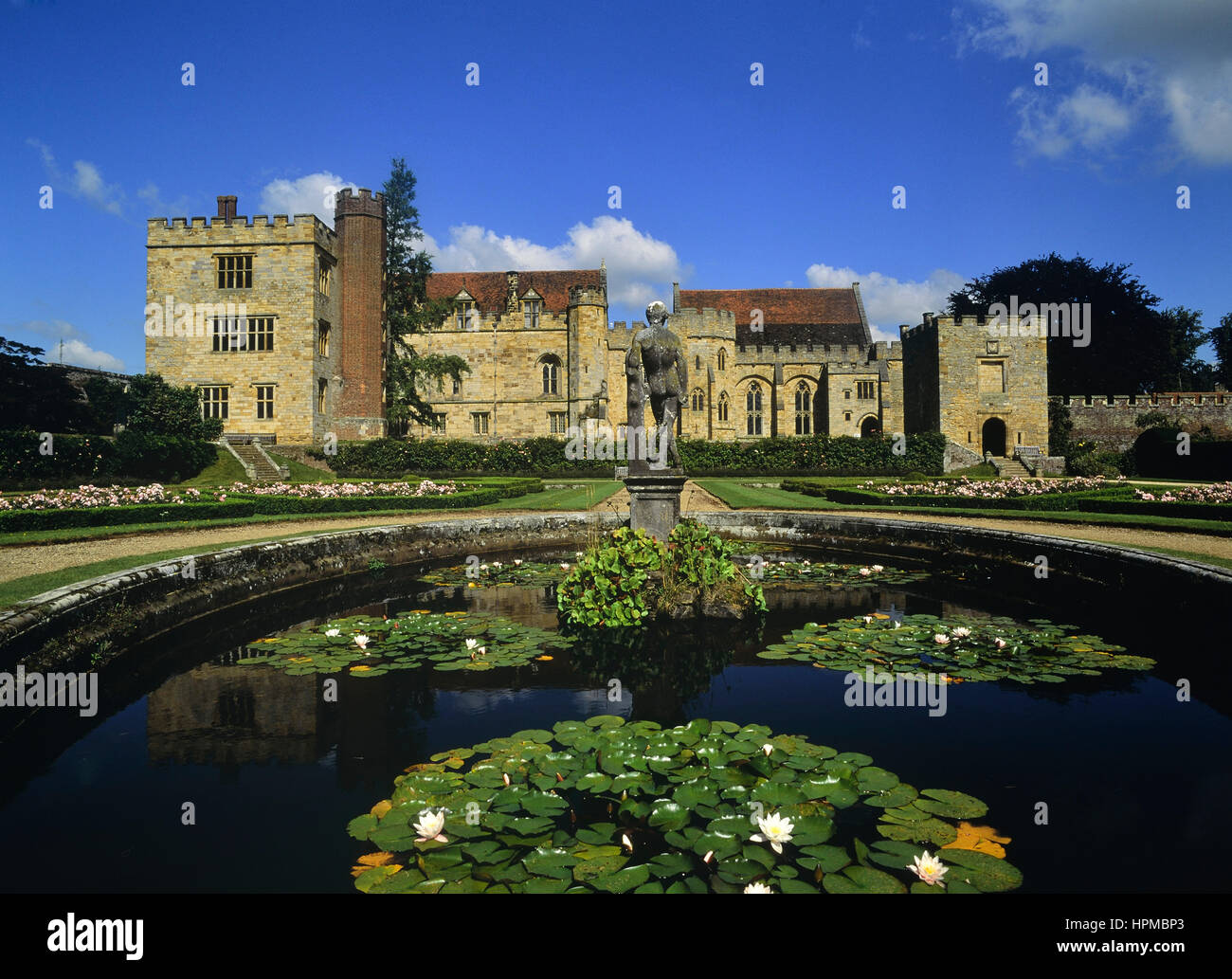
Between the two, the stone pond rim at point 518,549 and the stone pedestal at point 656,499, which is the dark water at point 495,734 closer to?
the stone pond rim at point 518,549

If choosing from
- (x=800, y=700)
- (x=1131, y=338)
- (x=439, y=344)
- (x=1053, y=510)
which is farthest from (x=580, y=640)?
(x=1131, y=338)

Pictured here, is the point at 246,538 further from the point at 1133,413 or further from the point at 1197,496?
the point at 1133,413

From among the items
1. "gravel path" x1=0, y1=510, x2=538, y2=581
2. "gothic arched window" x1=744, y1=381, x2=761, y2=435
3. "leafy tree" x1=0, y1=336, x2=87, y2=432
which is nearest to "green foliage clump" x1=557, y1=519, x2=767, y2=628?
"gravel path" x1=0, y1=510, x2=538, y2=581

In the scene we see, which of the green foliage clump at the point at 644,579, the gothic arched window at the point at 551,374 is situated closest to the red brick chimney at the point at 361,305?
the gothic arched window at the point at 551,374

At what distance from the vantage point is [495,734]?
4.21 meters

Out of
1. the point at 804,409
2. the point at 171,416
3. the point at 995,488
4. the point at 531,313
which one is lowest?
the point at 995,488

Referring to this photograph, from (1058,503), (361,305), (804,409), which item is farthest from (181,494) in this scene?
(804,409)

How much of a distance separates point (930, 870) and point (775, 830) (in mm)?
577

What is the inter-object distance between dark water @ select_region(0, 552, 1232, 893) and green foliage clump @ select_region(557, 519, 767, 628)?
2.10ft

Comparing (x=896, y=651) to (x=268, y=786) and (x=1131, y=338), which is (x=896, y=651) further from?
(x=1131, y=338)

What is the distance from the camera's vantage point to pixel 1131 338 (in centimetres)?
4053

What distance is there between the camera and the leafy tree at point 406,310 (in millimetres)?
32594

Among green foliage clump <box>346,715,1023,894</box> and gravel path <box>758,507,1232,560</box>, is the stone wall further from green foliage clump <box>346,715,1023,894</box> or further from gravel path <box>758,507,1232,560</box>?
green foliage clump <box>346,715,1023,894</box>

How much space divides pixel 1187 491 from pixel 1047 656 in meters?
13.1
